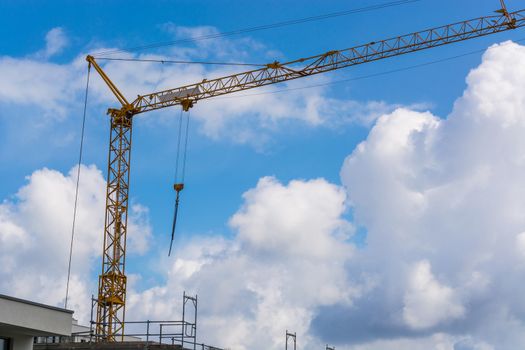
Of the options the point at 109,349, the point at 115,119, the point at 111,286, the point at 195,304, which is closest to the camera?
the point at 109,349

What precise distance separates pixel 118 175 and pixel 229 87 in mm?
15237

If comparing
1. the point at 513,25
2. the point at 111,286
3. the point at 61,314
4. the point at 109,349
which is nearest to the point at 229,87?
the point at 111,286

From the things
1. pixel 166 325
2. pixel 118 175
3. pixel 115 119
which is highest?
pixel 115 119

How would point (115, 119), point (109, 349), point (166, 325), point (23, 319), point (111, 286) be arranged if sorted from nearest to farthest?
point (23, 319)
point (109, 349)
point (166, 325)
point (111, 286)
point (115, 119)

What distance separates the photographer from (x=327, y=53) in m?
92.8

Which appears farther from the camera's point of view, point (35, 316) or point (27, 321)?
point (35, 316)

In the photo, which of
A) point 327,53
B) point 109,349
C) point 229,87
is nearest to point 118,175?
point 229,87

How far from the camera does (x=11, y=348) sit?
36.3m

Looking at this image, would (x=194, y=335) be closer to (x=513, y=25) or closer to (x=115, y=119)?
(x=115, y=119)

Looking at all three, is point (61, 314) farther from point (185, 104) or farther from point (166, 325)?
point (185, 104)

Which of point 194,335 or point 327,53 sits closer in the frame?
point 194,335

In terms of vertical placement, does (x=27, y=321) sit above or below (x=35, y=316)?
below

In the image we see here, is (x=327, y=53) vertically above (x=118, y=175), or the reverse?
(x=327, y=53)

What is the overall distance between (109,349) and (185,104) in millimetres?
49123
